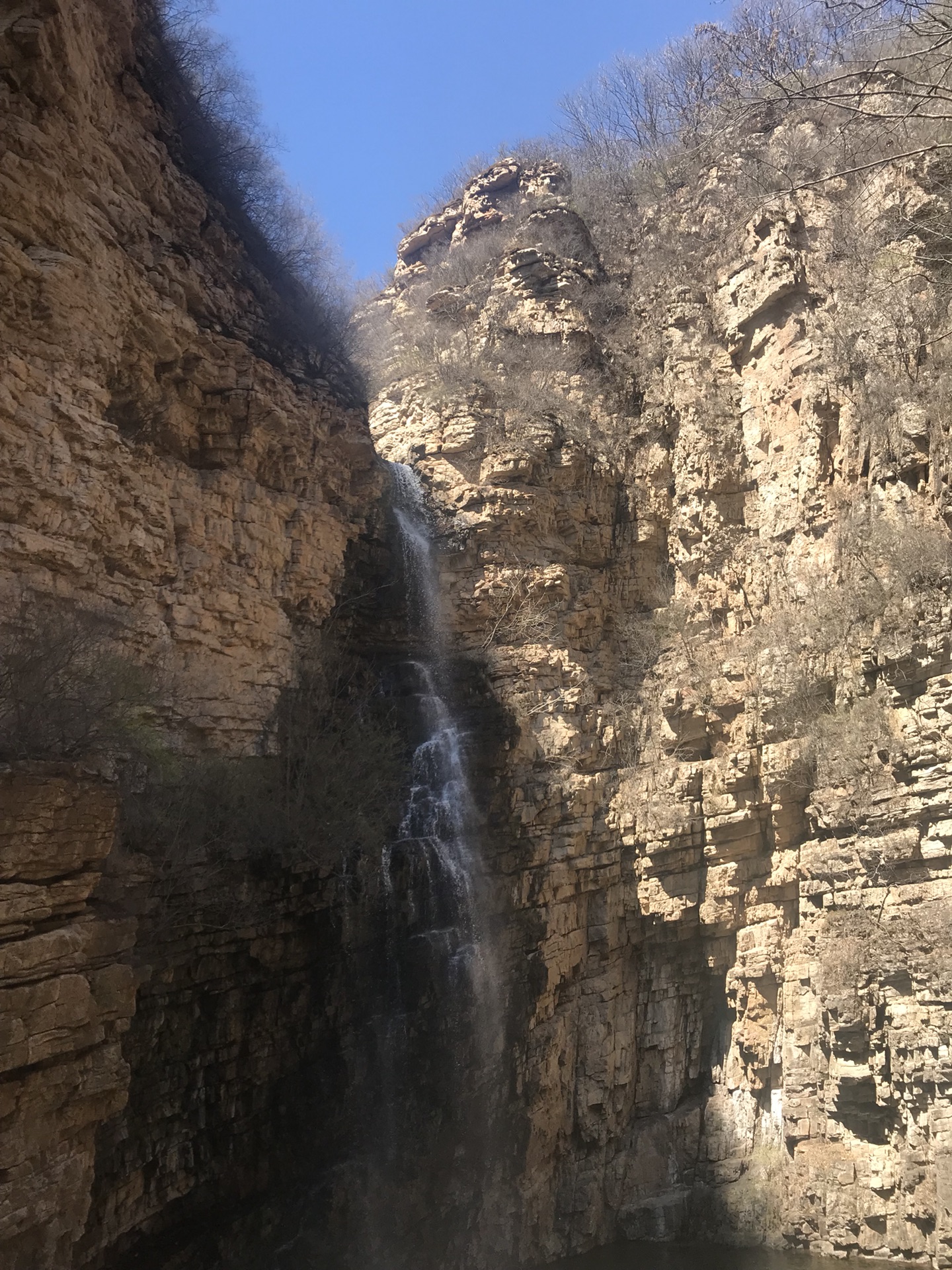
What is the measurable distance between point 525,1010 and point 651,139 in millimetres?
20553

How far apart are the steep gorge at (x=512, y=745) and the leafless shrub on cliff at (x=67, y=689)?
0.40m

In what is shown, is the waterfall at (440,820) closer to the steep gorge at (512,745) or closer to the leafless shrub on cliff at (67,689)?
the steep gorge at (512,745)

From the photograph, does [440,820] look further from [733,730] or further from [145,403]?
[145,403]

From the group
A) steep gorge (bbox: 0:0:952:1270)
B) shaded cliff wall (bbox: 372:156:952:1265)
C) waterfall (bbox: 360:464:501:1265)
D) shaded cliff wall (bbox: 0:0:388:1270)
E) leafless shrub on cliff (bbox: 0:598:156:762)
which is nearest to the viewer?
shaded cliff wall (bbox: 0:0:388:1270)

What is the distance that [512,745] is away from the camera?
45.5 ft

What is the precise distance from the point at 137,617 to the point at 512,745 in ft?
19.5

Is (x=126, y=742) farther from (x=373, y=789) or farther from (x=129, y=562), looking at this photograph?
(x=373, y=789)

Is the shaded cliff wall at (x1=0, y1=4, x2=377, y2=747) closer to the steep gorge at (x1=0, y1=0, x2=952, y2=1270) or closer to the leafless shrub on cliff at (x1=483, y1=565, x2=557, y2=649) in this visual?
the steep gorge at (x1=0, y1=0, x2=952, y2=1270)

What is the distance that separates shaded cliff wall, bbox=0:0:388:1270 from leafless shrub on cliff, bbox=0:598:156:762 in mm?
293

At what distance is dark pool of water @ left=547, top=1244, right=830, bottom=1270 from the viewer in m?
11.7

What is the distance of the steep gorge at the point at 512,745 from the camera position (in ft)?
29.7

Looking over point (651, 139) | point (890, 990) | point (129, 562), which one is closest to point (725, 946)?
point (890, 990)

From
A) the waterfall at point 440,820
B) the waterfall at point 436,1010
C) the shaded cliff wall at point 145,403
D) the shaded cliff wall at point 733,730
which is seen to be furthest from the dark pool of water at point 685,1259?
the shaded cliff wall at point 145,403

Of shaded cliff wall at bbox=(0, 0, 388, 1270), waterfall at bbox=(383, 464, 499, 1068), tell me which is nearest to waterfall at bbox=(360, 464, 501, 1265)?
waterfall at bbox=(383, 464, 499, 1068)
